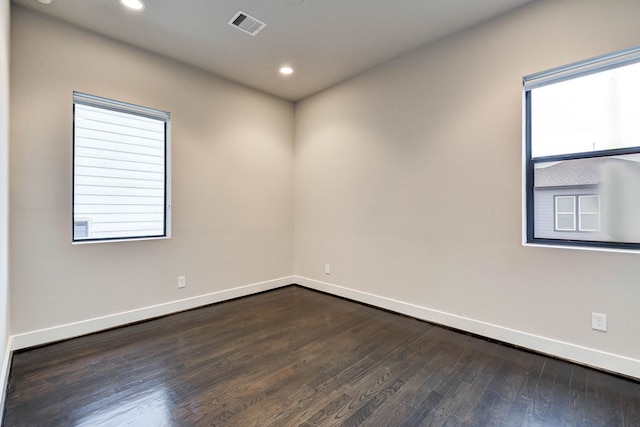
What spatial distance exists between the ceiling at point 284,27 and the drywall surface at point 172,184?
0.27 meters

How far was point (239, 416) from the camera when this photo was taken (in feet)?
5.41

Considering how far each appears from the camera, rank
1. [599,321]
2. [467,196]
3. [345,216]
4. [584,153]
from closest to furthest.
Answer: [599,321], [584,153], [467,196], [345,216]

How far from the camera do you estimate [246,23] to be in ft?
8.65

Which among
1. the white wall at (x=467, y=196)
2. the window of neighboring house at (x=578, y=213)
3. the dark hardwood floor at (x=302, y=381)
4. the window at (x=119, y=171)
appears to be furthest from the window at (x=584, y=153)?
the window at (x=119, y=171)

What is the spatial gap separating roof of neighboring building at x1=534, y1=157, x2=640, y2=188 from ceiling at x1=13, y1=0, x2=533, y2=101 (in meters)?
1.35

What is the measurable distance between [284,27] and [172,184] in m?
1.96

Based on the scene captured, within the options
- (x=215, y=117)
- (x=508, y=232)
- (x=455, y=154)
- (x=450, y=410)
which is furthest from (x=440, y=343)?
(x=215, y=117)

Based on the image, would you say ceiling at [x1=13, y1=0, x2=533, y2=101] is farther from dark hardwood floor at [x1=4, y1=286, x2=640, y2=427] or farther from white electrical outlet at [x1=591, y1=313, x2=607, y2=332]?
dark hardwood floor at [x1=4, y1=286, x2=640, y2=427]

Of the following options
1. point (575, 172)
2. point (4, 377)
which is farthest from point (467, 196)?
point (4, 377)

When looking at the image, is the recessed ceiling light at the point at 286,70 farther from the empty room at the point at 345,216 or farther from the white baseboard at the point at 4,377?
the white baseboard at the point at 4,377

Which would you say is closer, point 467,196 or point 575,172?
point 575,172

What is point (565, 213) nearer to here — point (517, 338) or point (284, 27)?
point (517, 338)

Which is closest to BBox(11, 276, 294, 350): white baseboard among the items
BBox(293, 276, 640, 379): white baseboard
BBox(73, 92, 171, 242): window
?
BBox(73, 92, 171, 242): window

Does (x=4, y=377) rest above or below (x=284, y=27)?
below
